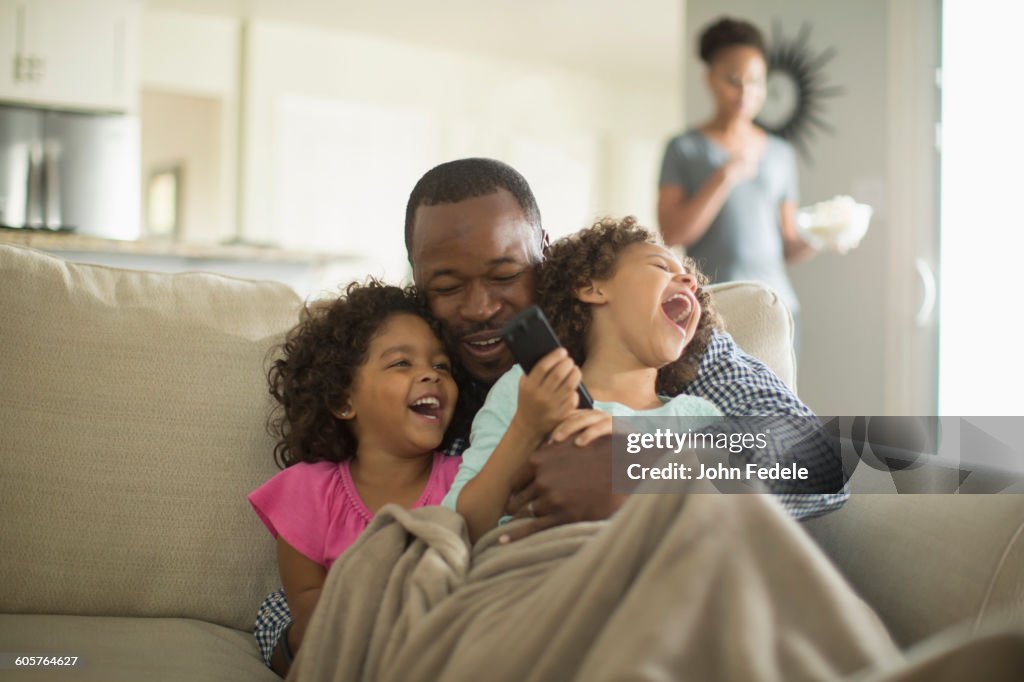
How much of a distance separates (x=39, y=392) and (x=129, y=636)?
14.4 inches

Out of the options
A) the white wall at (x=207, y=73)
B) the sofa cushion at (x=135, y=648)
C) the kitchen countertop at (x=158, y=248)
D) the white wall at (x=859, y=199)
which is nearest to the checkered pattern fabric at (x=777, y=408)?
the sofa cushion at (x=135, y=648)

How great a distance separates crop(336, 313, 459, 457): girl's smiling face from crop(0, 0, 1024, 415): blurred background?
2.74 meters

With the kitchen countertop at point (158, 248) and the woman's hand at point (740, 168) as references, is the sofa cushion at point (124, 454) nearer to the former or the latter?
the woman's hand at point (740, 168)

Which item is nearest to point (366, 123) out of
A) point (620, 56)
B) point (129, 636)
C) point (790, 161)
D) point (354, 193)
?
point (354, 193)

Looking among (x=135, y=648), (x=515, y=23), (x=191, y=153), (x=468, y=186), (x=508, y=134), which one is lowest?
(x=135, y=648)

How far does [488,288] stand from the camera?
1.37 metres

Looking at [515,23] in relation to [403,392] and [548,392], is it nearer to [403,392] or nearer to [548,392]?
[403,392]

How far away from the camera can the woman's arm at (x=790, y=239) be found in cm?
333

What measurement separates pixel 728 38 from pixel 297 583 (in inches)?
105

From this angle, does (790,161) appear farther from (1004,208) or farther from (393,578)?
(393,578)

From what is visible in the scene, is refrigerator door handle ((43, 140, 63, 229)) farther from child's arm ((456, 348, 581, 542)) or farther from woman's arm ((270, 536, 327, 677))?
child's arm ((456, 348, 581, 542))

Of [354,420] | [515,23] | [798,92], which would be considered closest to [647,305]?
[354,420]

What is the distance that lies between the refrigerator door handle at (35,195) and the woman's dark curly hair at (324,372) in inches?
176

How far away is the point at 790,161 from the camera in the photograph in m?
3.42
